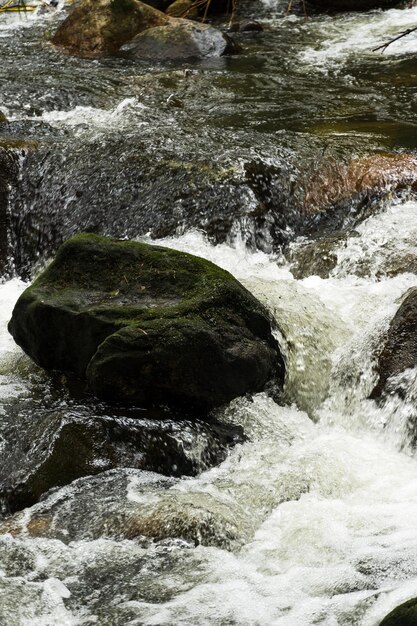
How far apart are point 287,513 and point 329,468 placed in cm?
49

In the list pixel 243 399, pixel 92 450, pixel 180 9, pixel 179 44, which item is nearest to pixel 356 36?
pixel 179 44

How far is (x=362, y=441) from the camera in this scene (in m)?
5.19

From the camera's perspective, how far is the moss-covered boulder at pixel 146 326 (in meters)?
4.95

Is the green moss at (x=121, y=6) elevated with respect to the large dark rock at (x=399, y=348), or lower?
elevated

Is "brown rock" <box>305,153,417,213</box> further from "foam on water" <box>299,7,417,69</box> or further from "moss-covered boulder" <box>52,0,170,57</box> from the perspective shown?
"moss-covered boulder" <box>52,0,170,57</box>

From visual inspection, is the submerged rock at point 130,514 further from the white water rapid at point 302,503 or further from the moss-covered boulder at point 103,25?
the moss-covered boulder at point 103,25

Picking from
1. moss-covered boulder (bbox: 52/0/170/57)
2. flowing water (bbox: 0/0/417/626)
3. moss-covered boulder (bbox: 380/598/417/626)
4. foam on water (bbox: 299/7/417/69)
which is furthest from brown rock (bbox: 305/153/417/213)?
moss-covered boulder (bbox: 52/0/170/57)

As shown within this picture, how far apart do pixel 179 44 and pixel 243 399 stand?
6.93m

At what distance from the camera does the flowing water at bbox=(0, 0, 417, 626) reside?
150 inches

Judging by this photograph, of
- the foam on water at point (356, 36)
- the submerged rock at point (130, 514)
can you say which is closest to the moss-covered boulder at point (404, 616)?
the submerged rock at point (130, 514)

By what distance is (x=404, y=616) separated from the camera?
120 inches

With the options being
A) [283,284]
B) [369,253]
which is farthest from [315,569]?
[369,253]

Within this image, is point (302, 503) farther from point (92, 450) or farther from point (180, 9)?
point (180, 9)

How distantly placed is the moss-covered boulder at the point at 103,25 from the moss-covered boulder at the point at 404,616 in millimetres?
9391
